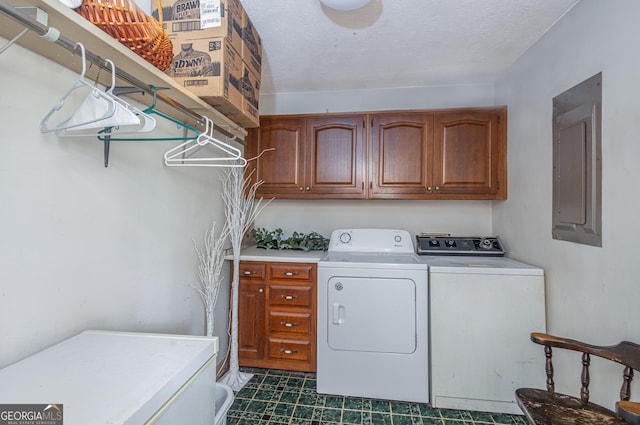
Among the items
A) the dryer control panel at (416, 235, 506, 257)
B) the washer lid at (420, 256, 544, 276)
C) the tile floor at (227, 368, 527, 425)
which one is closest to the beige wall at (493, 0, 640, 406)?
the washer lid at (420, 256, 544, 276)

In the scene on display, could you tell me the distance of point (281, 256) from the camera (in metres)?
2.38

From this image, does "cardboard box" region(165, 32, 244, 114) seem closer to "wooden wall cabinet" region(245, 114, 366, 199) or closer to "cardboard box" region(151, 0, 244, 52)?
"cardboard box" region(151, 0, 244, 52)

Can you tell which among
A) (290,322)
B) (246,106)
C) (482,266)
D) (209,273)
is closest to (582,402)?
(482,266)

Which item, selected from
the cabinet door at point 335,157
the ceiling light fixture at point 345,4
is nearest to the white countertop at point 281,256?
the cabinet door at point 335,157

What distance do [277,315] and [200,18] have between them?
6.63ft

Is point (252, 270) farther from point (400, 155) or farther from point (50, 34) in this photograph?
point (50, 34)

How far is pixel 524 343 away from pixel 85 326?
239 centimetres

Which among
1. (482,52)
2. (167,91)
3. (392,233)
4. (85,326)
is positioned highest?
(482,52)

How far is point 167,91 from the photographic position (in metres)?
1.22

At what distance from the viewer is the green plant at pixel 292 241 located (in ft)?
8.97

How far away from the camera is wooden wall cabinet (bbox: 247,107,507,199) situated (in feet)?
8.14

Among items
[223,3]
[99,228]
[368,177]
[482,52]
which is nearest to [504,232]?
[368,177]

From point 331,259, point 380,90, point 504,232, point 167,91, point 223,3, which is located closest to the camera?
point 167,91

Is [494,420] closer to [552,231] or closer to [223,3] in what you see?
[552,231]
